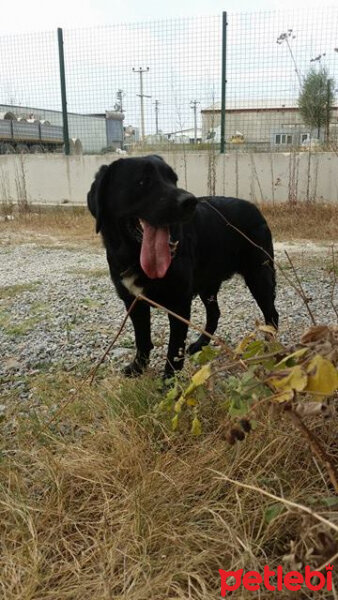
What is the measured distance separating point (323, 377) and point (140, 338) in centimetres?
213

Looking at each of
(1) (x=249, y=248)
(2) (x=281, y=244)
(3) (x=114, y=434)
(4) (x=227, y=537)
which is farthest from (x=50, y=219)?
(4) (x=227, y=537)

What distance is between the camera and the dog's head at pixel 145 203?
2.46m

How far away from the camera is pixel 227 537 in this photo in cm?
143

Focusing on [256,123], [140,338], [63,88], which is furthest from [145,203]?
[63,88]

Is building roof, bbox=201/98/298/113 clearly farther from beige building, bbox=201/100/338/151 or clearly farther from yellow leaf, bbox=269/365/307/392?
yellow leaf, bbox=269/365/307/392

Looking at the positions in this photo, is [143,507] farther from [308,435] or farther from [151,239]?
[151,239]

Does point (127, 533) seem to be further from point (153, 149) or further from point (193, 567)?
point (153, 149)

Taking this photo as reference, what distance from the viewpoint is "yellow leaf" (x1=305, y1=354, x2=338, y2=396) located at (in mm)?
839

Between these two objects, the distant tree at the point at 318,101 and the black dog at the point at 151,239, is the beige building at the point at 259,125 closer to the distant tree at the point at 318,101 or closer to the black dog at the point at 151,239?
the distant tree at the point at 318,101

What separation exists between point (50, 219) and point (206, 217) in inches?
272

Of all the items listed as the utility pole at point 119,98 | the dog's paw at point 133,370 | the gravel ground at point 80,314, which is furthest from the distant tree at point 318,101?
the dog's paw at point 133,370

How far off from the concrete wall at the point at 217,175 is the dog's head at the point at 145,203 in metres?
6.24

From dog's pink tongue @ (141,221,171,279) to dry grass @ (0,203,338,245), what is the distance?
17.1 feet

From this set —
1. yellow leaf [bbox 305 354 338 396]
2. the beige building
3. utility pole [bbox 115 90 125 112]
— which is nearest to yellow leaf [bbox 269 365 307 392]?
yellow leaf [bbox 305 354 338 396]
